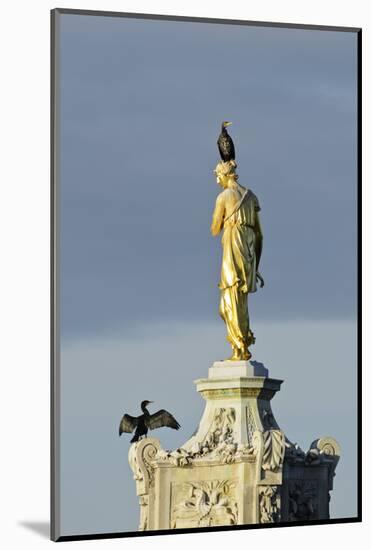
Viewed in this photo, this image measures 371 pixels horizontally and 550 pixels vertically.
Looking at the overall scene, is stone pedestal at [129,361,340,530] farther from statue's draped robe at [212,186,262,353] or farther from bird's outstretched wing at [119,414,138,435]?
statue's draped robe at [212,186,262,353]

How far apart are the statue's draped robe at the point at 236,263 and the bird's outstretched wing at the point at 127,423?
47.4 inches

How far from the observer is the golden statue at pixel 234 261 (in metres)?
20.7

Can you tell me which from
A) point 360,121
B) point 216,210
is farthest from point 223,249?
point 360,121

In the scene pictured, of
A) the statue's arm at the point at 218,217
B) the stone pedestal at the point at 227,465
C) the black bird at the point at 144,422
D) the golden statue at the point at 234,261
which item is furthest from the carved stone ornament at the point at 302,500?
the statue's arm at the point at 218,217

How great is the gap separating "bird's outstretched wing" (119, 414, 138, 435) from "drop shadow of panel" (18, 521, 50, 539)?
1.06 metres

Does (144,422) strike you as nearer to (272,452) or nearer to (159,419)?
(159,419)

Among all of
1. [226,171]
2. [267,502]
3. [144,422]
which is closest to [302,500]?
[267,502]

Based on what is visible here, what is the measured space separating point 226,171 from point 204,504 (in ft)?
9.72

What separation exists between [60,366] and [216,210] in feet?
7.03

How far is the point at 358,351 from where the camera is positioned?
21.2 metres

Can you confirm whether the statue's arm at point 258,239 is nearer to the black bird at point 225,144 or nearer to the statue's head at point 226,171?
the statue's head at point 226,171

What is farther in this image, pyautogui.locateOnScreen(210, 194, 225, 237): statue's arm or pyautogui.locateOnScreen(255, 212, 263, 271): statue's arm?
pyautogui.locateOnScreen(255, 212, 263, 271): statue's arm

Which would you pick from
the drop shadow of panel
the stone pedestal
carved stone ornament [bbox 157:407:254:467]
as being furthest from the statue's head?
the drop shadow of panel

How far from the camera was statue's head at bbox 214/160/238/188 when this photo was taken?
20656 millimetres
